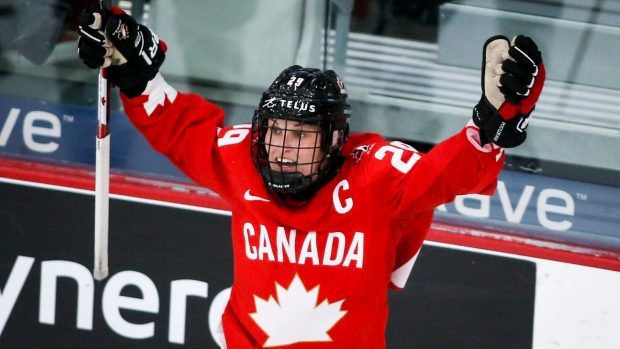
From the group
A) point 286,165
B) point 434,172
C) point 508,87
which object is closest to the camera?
point 508,87

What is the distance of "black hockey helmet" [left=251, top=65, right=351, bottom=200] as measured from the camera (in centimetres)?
215

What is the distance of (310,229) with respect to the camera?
87.0 inches

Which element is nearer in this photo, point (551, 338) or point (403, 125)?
point (551, 338)

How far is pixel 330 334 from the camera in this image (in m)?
2.25

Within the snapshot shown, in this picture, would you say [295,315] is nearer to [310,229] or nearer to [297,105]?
[310,229]

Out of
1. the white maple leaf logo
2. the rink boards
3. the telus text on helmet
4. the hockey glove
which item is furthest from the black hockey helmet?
the rink boards

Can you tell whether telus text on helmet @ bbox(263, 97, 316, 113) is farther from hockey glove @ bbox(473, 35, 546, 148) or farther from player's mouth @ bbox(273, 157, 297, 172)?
hockey glove @ bbox(473, 35, 546, 148)

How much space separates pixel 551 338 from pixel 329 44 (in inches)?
50.7

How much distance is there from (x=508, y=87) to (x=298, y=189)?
21.8 inches

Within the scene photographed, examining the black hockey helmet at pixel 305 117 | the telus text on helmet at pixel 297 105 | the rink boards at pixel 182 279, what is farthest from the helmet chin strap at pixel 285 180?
the rink boards at pixel 182 279

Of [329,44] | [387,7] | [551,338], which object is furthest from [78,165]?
[551,338]

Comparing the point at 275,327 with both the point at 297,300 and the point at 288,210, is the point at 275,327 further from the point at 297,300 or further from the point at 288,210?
the point at 288,210

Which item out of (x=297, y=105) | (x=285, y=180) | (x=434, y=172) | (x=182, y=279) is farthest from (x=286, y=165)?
(x=182, y=279)

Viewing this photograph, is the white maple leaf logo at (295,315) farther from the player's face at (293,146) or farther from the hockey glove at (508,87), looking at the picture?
the hockey glove at (508,87)
